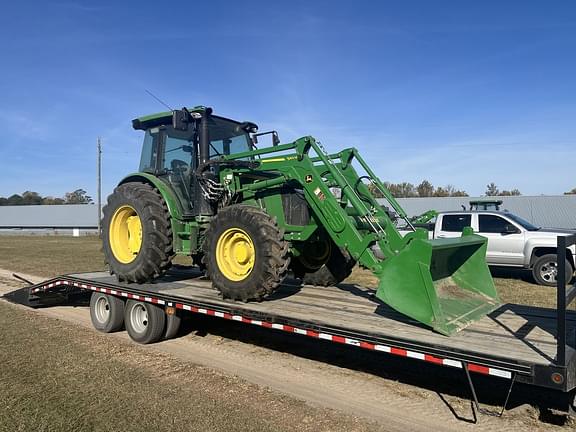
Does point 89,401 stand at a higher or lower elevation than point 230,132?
lower

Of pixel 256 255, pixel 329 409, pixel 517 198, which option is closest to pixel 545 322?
pixel 329 409

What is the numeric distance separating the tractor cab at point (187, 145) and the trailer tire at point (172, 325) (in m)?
1.61

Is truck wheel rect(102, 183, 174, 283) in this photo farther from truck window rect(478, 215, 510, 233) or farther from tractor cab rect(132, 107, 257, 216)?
truck window rect(478, 215, 510, 233)

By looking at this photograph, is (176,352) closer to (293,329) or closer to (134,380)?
(134,380)

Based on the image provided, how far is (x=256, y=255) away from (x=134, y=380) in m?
2.00

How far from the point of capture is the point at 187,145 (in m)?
7.93

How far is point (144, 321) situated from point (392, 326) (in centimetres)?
397

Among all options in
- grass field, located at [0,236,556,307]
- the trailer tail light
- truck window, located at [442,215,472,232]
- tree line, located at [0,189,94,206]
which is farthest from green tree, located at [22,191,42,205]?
the trailer tail light

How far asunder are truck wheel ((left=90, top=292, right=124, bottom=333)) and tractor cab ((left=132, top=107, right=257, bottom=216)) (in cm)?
182

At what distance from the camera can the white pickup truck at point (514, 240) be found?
480 inches

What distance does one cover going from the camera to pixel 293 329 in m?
5.23

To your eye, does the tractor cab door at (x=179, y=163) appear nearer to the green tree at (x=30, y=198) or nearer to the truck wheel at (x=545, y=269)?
the truck wheel at (x=545, y=269)

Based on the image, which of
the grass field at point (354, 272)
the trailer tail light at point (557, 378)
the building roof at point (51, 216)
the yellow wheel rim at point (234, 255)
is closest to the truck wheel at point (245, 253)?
the yellow wheel rim at point (234, 255)

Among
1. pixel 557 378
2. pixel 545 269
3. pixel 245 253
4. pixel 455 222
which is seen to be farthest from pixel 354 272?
pixel 557 378
